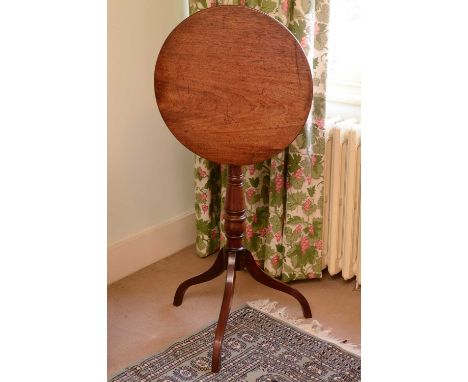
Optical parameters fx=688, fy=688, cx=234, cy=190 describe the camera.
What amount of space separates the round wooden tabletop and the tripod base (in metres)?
0.37

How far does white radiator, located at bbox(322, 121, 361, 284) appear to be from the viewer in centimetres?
241

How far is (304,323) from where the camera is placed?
235 cm

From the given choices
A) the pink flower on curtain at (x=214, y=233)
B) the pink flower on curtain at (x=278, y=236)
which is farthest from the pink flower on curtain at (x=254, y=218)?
the pink flower on curtain at (x=214, y=233)

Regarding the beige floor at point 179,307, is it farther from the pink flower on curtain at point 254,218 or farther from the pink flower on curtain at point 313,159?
the pink flower on curtain at point 313,159

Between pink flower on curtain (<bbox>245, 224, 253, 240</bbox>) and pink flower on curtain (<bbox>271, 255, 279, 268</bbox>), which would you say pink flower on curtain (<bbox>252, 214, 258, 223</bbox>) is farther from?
Result: pink flower on curtain (<bbox>271, 255, 279, 268</bbox>)

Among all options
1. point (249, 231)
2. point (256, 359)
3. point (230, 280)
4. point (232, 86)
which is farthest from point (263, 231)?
point (232, 86)

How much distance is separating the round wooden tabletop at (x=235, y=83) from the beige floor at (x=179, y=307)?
2.05 ft

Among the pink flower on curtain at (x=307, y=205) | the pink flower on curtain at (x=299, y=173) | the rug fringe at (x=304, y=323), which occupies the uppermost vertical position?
the pink flower on curtain at (x=299, y=173)

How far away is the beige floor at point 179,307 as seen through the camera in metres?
2.26

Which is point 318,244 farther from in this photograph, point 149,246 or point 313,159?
point 149,246

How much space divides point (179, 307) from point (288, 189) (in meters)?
0.58

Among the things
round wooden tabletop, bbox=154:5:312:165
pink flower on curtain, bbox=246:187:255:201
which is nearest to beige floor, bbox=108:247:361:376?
pink flower on curtain, bbox=246:187:255:201
